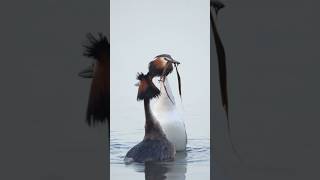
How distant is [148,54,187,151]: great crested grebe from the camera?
22.1 feet

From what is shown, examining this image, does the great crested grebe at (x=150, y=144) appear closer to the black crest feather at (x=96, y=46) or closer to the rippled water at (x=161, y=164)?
the rippled water at (x=161, y=164)

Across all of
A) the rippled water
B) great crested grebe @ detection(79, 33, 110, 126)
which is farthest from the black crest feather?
the rippled water

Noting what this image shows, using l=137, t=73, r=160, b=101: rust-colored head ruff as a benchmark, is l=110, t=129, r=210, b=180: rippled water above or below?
below

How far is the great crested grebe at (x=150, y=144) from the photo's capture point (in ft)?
22.0

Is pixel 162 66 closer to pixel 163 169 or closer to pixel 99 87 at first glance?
pixel 99 87

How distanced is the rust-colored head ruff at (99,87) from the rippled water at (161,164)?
244mm

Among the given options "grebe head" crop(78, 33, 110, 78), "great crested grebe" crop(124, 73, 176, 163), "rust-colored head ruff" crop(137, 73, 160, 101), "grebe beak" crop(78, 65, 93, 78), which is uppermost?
"grebe head" crop(78, 33, 110, 78)

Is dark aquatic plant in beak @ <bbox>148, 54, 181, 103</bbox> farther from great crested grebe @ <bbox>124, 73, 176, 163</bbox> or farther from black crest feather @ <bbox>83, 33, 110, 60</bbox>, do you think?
black crest feather @ <bbox>83, 33, 110, 60</bbox>

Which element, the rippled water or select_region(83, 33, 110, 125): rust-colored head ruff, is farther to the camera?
select_region(83, 33, 110, 125): rust-colored head ruff

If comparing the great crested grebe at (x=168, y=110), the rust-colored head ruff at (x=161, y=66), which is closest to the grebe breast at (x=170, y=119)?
the great crested grebe at (x=168, y=110)

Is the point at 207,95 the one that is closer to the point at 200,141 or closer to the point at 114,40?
the point at 200,141

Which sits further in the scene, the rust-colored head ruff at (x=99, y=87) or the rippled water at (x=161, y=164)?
the rust-colored head ruff at (x=99, y=87)

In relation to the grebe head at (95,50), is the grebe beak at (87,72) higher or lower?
lower

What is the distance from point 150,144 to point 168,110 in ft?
1.11
